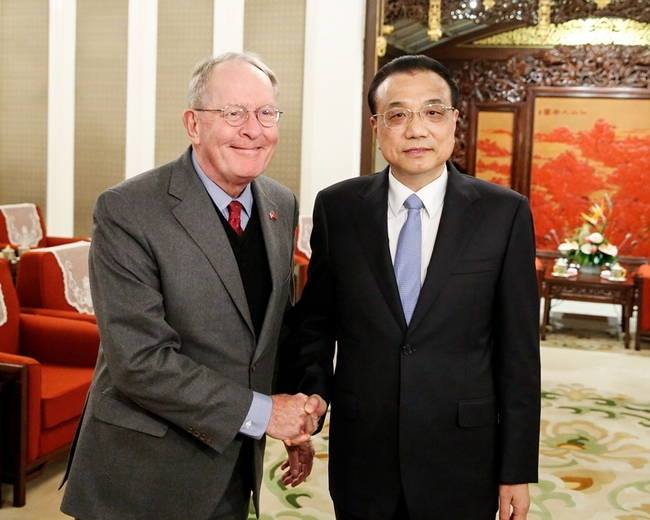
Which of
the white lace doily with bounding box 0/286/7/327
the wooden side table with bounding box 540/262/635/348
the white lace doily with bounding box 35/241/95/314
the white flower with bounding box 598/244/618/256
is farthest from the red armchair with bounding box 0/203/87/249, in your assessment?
the white flower with bounding box 598/244/618/256

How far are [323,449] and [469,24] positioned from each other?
669 cm

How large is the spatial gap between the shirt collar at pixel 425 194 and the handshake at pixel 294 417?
450 mm

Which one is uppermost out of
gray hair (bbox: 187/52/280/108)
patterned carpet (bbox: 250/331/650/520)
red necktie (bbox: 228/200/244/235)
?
gray hair (bbox: 187/52/280/108)

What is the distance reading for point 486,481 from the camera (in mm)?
1593

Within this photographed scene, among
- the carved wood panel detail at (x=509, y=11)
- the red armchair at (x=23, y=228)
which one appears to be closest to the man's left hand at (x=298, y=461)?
the red armchair at (x=23, y=228)

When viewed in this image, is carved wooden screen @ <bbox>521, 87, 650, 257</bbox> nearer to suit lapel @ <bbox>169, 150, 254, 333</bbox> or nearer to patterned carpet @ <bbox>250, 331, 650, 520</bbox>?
patterned carpet @ <bbox>250, 331, 650, 520</bbox>

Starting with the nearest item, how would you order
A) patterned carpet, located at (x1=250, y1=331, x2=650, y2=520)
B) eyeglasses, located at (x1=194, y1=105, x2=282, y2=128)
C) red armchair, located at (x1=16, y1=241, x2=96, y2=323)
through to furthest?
eyeglasses, located at (x1=194, y1=105, x2=282, y2=128), patterned carpet, located at (x1=250, y1=331, x2=650, y2=520), red armchair, located at (x1=16, y1=241, x2=96, y2=323)

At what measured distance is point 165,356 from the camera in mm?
1431

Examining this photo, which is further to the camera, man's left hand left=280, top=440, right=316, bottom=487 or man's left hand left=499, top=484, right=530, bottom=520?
man's left hand left=280, top=440, right=316, bottom=487

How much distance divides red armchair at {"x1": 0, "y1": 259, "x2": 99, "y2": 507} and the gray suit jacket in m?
1.50

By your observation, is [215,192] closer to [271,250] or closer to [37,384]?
[271,250]

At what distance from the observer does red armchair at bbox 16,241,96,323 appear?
387 centimetres

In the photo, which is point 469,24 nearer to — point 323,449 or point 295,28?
point 295,28

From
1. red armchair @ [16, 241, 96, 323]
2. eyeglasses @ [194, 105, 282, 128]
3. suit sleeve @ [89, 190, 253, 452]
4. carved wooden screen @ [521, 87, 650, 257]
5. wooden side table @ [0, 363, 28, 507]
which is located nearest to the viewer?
suit sleeve @ [89, 190, 253, 452]
